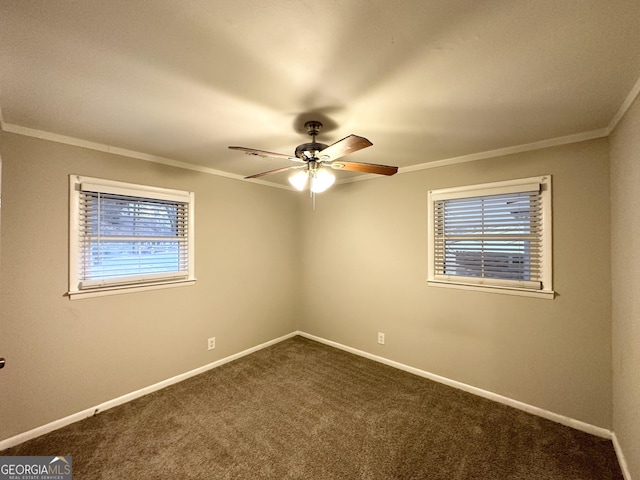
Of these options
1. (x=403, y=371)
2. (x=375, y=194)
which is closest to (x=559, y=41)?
(x=375, y=194)

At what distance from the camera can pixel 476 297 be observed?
2.57 m

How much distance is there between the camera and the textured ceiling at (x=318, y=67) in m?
0.99

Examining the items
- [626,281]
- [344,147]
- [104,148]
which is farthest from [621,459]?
[104,148]

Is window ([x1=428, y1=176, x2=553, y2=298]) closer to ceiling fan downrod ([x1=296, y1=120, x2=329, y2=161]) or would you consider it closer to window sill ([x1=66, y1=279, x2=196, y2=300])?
ceiling fan downrod ([x1=296, y1=120, x2=329, y2=161])

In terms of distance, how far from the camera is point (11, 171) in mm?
1923

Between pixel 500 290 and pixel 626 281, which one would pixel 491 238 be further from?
pixel 626 281

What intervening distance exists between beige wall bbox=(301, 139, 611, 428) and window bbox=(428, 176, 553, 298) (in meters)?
0.08

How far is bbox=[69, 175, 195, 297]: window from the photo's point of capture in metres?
2.21

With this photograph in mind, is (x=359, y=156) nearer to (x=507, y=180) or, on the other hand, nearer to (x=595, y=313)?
(x=507, y=180)

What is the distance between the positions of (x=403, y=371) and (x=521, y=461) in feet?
4.29

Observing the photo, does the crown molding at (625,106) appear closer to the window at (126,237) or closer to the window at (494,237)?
the window at (494,237)

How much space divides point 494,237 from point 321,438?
226 cm

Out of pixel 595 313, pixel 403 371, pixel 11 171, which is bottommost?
pixel 403 371

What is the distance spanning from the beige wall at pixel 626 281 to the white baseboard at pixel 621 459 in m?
0.05
